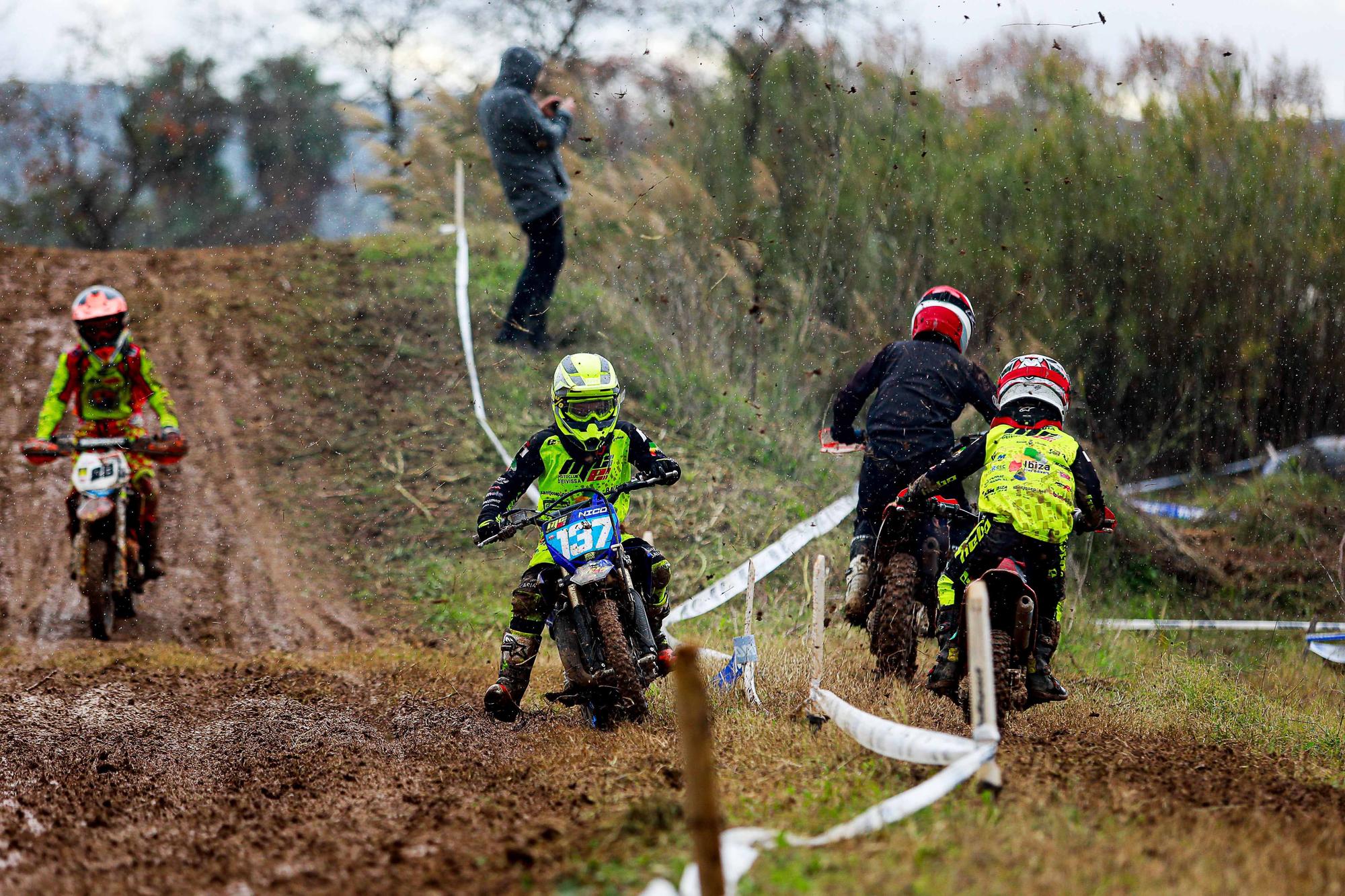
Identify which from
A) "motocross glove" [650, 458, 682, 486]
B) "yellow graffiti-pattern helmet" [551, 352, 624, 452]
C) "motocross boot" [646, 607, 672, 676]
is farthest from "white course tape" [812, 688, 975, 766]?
"yellow graffiti-pattern helmet" [551, 352, 624, 452]

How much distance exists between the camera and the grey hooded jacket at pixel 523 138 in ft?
42.9

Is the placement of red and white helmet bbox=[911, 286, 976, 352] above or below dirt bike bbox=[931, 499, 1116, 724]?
above

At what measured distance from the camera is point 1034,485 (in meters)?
6.25

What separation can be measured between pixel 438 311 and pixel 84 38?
16.9 metres

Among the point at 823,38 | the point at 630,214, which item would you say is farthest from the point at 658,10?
the point at 630,214

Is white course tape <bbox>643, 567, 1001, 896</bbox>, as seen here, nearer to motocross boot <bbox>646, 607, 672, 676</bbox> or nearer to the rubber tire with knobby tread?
the rubber tire with knobby tread

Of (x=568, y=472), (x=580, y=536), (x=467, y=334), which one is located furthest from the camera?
(x=467, y=334)

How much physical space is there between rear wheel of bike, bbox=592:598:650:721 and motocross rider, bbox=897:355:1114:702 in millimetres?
1455

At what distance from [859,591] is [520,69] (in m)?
7.82

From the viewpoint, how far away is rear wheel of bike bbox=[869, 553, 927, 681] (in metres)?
7.11

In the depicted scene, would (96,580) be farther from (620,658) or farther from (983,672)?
(983,672)

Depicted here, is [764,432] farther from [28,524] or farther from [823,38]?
[28,524]

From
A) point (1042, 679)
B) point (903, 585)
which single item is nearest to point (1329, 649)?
point (903, 585)

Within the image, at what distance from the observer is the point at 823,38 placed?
1514 centimetres
